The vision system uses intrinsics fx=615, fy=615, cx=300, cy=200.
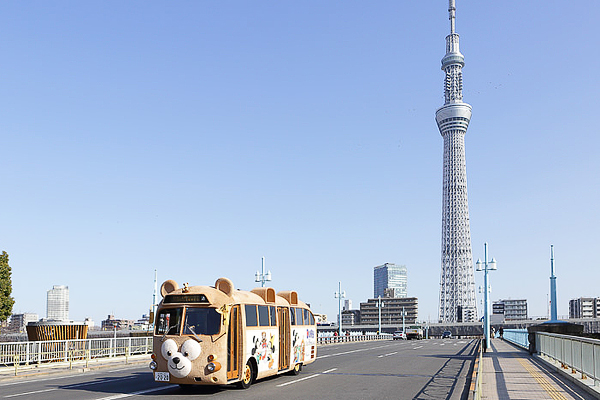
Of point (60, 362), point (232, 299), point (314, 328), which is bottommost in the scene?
point (60, 362)

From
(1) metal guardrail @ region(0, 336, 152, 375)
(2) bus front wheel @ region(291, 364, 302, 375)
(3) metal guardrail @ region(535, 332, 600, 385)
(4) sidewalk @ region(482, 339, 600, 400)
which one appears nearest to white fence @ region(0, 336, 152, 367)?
(1) metal guardrail @ region(0, 336, 152, 375)

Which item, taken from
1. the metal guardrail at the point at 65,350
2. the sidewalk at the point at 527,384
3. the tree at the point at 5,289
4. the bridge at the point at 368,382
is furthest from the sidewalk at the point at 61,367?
the tree at the point at 5,289

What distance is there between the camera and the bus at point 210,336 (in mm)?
15992

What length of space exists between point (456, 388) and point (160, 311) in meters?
9.06

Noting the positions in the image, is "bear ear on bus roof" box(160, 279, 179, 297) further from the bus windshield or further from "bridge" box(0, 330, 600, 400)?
"bridge" box(0, 330, 600, 400)

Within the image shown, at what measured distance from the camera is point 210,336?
16156mm

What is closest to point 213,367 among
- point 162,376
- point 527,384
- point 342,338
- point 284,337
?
point 162,376

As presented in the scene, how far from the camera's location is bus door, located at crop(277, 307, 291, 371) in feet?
66.6

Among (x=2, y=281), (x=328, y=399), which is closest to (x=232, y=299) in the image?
(x=328, y=399)

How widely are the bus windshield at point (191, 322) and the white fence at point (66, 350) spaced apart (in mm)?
10084

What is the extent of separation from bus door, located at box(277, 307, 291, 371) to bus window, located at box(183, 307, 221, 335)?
4.22 meters

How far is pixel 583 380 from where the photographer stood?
1734cm

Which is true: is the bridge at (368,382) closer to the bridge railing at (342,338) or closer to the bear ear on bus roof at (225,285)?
the bear ear on bus roof at (225,285)

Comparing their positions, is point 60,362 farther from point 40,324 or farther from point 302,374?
point 302,374
